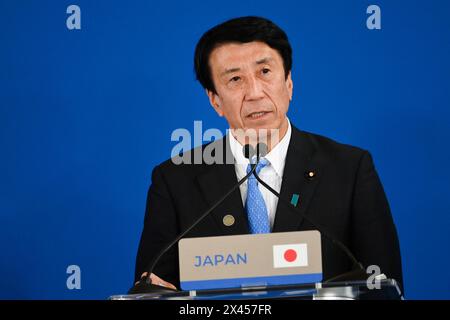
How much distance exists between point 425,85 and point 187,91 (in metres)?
0.86

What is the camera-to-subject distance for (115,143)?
2.79m

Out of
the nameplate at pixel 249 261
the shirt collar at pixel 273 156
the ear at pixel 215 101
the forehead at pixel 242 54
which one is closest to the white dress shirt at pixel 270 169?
the shirt collar at pixel 273 156

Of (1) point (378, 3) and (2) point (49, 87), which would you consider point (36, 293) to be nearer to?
(2) point (49, 87)

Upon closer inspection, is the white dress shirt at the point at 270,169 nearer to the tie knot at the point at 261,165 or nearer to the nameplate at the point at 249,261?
the tie knot at the point at 261,165

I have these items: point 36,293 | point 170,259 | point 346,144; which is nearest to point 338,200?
point 346,144

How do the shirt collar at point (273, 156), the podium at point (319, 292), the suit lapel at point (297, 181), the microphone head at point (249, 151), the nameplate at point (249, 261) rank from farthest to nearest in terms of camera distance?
the shirt collar at point (273, 156)
the suit lapel at point (297, 181)
the microphone head at point (249, 151)
the nameplate at point (249, 261)
the podium at point (319, 292)

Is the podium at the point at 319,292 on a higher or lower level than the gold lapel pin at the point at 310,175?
lower

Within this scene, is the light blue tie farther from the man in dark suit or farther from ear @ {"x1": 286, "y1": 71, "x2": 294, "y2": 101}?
ear @ {"x1": 286, "y1": 71, "x2": 294, "y2": 101}

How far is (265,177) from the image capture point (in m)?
2.44

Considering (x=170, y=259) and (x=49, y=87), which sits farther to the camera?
(x=49, y=87)

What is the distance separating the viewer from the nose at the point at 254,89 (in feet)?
8.34

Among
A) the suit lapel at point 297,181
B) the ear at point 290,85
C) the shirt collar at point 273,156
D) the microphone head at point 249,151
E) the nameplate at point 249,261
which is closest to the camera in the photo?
the nameplate at point 249,261

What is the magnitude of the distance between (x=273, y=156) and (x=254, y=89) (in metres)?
0.23

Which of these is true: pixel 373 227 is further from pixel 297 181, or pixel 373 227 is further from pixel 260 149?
pixel 260 149
